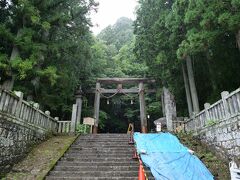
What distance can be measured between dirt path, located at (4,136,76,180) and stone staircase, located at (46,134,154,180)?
0.68 ft

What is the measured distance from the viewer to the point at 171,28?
10.7 metres

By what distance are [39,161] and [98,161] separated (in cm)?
176

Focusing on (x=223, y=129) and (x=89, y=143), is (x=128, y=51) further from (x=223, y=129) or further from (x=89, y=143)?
(x=223, y=129)

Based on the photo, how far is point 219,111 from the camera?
→ 7.64 m

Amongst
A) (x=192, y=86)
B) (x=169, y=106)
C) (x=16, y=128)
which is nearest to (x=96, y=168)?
(x=16, y=128)

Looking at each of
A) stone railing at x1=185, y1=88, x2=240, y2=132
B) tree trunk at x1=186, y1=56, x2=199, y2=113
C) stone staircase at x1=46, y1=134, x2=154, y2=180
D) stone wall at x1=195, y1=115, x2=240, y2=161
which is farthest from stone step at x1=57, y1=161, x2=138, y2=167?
tree trunk at x1=186, y1=56, x2=199, y2=113

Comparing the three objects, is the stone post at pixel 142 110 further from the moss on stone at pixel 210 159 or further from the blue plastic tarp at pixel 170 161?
the blue plastic tarp at pixel 170 161

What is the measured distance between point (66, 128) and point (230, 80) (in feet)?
28.2

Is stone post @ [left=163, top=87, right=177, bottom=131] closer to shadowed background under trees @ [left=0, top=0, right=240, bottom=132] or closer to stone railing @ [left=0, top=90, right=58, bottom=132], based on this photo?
shadowed background under trees @ [left=0, top=0, right=240, bottom=132]

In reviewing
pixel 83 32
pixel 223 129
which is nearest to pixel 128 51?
pixel 83 32

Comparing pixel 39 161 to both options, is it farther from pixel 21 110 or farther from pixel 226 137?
pixel 226 137

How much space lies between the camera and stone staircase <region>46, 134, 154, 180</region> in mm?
6598

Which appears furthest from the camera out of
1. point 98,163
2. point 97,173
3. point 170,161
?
point 98,163

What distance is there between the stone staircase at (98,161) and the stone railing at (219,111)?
2.77 meters
